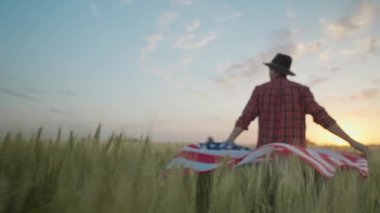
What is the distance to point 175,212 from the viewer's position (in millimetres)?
927

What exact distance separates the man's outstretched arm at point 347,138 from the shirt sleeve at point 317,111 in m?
0.05

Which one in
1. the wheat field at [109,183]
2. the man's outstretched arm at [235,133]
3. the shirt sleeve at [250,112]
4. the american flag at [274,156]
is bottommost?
the wheat field at [109,183]

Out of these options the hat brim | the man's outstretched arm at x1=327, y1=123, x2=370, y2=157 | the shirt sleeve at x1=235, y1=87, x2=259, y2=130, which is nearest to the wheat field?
the man's outstretched arm at x1=327, y1=123, x2=370, y2=157

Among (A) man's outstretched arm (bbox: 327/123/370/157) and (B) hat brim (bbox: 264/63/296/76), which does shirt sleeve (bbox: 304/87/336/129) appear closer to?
(A) man's outstretched arm (bbox: 327/123/370/157)

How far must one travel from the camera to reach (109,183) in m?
0.79

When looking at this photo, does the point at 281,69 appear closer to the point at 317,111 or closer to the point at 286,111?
the point at 286,111

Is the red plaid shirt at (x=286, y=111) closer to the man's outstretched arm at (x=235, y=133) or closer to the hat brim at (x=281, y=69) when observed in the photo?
the hat brim at (x=281, y=69)

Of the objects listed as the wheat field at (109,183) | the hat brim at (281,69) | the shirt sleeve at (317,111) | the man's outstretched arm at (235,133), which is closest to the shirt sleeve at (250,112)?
the man's outstretched arm at (235,133)

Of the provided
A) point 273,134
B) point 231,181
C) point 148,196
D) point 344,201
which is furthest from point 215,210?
point 273,134

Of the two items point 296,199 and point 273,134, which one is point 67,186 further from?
point 273,134

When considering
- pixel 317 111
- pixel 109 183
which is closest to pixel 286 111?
pixel 317 111

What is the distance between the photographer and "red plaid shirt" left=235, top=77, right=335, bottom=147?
4.71m

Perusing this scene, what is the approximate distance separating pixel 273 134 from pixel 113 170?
3847 mm

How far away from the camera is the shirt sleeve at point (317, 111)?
15.6ft
